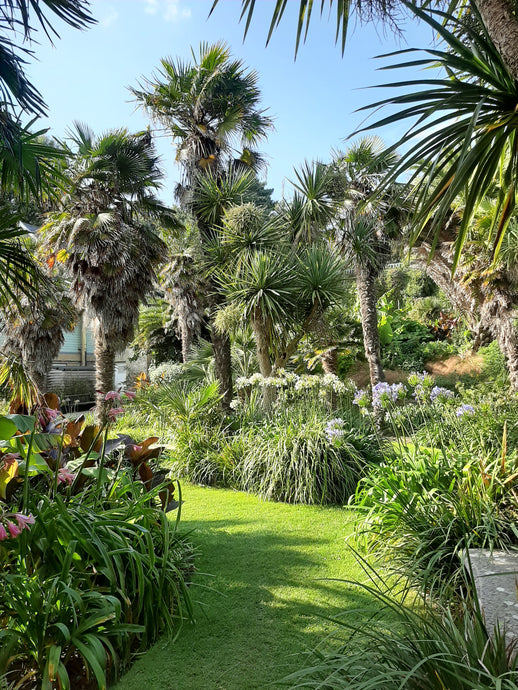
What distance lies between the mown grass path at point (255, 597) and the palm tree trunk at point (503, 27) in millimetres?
3234

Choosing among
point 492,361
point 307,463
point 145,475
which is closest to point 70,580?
point 145,475

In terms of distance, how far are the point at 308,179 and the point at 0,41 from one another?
23.3 feet

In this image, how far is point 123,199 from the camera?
11109 mm

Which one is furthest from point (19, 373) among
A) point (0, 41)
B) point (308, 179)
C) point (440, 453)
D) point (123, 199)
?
point (123, 199)

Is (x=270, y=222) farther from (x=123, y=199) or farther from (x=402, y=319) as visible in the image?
(x=402, y=319)

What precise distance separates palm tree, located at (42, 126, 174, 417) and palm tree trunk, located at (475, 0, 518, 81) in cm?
864

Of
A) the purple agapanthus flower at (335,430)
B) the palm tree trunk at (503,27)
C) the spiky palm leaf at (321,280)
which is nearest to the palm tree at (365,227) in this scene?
the spiky palm leaf at (321,280)

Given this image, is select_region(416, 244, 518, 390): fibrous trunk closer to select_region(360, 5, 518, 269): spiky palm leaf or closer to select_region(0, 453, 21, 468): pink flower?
select_region(360, 5, 518, 269): spiky palm leaf

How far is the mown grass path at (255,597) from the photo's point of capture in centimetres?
252

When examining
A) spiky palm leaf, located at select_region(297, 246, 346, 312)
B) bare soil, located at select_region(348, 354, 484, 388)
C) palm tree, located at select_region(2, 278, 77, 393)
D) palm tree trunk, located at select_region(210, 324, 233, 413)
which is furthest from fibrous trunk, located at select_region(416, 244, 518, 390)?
palm tree, located at select_region(2, 278, 77, 393)

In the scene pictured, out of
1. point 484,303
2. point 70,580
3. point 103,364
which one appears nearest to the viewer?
point 70,580

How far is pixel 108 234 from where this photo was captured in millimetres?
10102

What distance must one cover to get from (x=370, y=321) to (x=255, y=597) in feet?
25.6

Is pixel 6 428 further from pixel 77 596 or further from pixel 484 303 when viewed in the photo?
pixel 484 303
